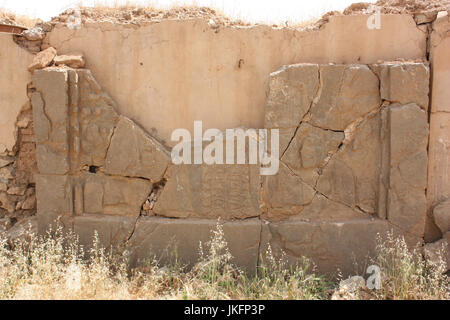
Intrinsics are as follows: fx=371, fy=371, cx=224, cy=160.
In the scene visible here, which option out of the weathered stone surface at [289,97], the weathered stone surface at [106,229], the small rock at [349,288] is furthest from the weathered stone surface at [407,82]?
the weathered stone surface at [106,229]

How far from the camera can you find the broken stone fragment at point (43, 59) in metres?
3.83

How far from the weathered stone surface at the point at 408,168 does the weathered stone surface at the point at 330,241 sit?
0.16 meters

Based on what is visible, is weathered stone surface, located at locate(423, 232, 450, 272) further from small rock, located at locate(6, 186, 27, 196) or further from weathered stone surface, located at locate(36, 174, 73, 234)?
small rock, located at locate(6, 186, 27, 196)

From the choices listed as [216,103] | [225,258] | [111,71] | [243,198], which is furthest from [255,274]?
[111,71]

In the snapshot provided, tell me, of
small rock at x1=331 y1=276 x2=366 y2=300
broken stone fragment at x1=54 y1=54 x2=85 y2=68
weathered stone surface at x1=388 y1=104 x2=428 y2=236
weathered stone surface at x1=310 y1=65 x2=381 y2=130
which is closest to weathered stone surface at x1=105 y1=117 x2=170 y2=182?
broken stone fragment at x1=54 y1=54 x2=85 y2=68

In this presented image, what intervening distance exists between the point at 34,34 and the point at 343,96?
129 inches

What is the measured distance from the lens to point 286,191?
374cm

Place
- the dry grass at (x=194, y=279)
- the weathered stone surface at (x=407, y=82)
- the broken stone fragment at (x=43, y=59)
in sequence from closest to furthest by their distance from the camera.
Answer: the dry grass at (x=194, y=279) → the weathered stone surface at (x=407, y=82) → the broken stone fragment at (x=43, y=59)

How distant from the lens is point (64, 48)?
13.1 ft

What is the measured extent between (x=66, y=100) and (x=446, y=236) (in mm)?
4005

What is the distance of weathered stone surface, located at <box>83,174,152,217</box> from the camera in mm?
3889

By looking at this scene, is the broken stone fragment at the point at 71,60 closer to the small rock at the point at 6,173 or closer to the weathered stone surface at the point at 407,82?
the small rock at the point at 6,173

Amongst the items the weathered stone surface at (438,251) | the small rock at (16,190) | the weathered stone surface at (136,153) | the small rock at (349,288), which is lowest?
the small rock at (349,288)

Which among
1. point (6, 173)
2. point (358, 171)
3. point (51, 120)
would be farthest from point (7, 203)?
point (358, 171)
